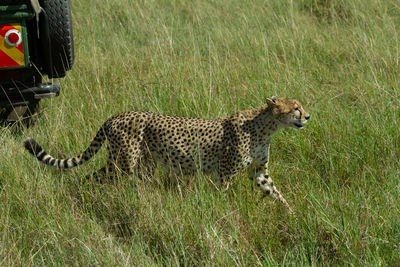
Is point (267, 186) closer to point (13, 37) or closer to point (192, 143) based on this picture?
point (192, 143)

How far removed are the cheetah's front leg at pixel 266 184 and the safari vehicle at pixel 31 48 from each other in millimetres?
1247

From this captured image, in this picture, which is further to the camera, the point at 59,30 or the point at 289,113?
the point at 59,30

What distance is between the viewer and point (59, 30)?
12.0ft

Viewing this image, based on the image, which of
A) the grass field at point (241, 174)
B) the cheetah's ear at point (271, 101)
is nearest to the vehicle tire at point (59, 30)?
the grass field at point (241, 174)

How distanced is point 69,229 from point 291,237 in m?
0.94

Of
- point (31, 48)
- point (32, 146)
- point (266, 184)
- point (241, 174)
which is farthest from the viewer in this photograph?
point (31, 48)

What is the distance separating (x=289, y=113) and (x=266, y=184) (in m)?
0.39

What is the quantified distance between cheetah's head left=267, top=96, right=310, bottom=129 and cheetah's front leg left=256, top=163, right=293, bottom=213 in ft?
0.84

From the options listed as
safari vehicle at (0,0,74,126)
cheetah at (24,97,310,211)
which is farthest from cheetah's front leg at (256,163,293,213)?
safari vehicle at (0,0,74,126)

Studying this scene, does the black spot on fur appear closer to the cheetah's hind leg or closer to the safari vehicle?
the safari vehicle

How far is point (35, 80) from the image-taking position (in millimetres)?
3820

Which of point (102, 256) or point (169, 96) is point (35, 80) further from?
point (102, 256)

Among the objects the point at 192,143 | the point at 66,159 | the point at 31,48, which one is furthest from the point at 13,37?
the point at 192,143

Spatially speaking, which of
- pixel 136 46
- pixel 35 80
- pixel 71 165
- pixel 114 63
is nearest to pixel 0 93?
pixel 35 80
